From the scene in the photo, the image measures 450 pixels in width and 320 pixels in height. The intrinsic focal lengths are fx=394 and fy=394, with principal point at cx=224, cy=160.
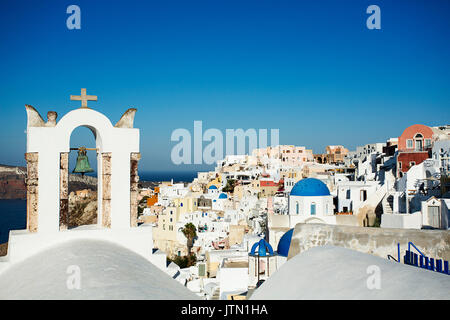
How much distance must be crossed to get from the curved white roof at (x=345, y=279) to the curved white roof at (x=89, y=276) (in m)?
1.08

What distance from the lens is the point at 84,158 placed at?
6391 millimetres

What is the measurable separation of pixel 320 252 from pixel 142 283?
80.8 inches

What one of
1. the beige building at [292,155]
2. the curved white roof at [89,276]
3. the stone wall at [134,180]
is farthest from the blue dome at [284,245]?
the beige building at [292,155]

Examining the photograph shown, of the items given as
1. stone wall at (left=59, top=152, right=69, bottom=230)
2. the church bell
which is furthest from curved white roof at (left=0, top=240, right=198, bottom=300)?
the church bell

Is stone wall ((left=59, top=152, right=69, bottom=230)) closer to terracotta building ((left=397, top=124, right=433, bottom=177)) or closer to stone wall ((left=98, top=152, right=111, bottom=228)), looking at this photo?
stone wall ((left=98, top=152, right=111, bottom=228))

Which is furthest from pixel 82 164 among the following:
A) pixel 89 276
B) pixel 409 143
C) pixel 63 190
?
pixel 409 143

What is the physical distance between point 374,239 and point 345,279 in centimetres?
184

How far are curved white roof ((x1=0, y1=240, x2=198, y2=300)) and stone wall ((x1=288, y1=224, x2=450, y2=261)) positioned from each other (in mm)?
2004

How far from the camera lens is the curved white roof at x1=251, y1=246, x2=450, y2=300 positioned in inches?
128

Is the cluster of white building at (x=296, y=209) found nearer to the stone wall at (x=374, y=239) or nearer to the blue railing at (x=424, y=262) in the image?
the stone wall at (x=374, y=239)

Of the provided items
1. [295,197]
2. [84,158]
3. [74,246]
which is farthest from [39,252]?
[295,197]
